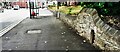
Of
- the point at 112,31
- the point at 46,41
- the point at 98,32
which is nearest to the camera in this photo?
the point at 112,31

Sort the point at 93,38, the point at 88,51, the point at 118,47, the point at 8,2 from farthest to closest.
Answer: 1. the point at 8,2
2. the point at 93,38
3. the point at 88,51
4. the point at 118,47

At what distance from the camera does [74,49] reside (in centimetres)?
998

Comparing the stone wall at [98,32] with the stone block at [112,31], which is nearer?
the stone wall at [98,32]

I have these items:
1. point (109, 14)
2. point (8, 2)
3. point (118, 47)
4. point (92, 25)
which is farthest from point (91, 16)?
point (8, 2)

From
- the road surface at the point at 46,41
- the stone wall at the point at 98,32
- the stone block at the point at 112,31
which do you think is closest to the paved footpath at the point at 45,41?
the road surface at the point at 46,41

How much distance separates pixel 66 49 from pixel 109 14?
11.5ft

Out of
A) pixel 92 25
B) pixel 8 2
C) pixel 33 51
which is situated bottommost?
pixel 8 2

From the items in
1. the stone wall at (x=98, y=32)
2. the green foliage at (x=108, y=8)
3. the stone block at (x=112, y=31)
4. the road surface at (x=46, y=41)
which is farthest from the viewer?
the green foliage at (x=108, y=8)

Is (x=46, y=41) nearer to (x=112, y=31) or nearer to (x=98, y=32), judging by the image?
(x=98, y=32)

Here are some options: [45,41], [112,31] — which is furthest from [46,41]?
[112,31]

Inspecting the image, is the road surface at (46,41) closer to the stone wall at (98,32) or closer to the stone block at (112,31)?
the stone wall at (98,32)

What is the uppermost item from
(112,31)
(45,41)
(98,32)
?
(112,31)

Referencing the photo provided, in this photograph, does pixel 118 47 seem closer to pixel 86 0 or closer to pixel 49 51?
pixel 49 51

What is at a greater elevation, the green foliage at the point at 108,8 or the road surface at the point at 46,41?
the green foliage at the point at 108,8
